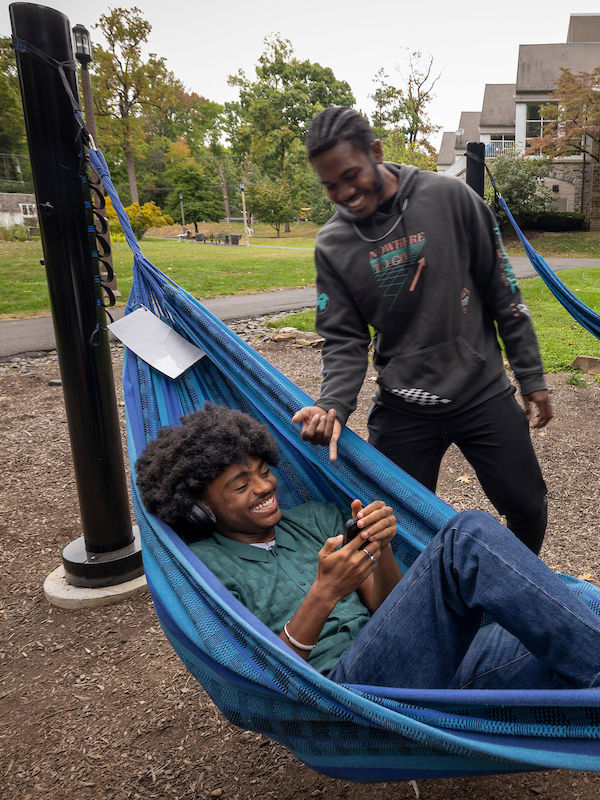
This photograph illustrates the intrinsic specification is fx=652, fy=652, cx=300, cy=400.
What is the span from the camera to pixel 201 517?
64.2 inches

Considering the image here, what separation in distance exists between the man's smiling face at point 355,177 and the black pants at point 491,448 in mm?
601

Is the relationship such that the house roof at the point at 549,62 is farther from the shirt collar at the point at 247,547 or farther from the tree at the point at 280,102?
the shirt collar at the point at 247,547

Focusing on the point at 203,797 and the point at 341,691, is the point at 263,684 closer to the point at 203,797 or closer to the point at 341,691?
the point at 341,691

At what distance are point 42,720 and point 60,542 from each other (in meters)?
1.19

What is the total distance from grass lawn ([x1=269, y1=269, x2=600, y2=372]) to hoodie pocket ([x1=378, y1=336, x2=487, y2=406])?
4078 millimetres

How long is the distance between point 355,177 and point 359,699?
1.25 meters

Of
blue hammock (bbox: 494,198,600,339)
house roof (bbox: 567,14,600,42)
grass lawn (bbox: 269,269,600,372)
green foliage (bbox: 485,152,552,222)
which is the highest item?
house roof (bbox: 567,14,600,42)

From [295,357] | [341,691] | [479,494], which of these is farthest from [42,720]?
[295,357]

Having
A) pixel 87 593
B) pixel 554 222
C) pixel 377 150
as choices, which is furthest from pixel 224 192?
pixel 377 150

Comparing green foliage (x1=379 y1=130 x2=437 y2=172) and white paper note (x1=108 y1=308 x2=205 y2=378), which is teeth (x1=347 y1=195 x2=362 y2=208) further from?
green foliage (x1=379 y1=130 x2=437 y2=172)

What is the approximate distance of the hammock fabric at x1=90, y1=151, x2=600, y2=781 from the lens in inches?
44.3

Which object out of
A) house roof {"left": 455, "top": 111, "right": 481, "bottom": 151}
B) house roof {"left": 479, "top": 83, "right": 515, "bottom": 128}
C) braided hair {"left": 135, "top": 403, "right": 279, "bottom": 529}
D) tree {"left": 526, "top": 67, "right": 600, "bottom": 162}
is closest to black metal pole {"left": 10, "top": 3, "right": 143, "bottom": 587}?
braided hair {"left": 135, "top": 403, "right": 279, "bottom": 529}

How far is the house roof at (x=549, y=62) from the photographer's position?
90.4 ft

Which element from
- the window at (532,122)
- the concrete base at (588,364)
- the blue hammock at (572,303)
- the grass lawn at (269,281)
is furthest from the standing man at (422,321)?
the window at (532,122)
